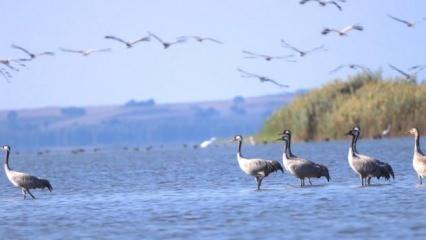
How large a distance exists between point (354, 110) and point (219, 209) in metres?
44.1

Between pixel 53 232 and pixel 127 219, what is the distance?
6.86ft

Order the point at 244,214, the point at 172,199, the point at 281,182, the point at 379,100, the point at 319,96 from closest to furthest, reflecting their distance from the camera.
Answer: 1. the point at 244,214
2. the point at 172,199
3. the point at 281,182
4. the point at 379,100
5. the point at 319,96

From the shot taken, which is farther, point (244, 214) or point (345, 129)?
point (345, 129)

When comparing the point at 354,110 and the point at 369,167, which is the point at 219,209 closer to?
the point at 369,167

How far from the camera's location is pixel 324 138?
71.4m

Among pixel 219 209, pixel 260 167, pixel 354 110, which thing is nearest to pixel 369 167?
pixel 260 167

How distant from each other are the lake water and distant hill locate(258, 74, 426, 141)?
92.7ft

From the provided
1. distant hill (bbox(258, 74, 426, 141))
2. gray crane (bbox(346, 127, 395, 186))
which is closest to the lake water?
gray crane (bbox(346, 127, 395, 186))

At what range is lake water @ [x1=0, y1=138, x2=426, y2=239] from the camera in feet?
71.8

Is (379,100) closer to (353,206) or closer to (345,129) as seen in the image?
(345,129)

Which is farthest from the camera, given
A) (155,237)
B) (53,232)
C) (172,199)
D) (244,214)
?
(172,199)

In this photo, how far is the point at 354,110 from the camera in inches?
2736

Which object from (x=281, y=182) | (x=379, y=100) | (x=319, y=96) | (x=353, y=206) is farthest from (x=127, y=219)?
(x=319, y=96)

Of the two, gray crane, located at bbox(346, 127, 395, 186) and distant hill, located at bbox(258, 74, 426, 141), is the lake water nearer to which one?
gray crane, located at bbox(346, 127, 395, 186)
